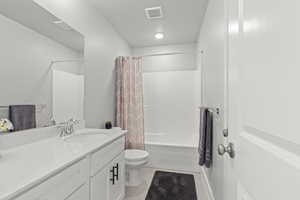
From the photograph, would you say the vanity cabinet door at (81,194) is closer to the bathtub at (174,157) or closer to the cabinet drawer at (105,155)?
the cabinet drawer at (105,155)

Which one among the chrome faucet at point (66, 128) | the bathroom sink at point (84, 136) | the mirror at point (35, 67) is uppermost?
the mirror at point (35, 67)

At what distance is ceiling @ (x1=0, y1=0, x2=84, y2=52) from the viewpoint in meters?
1.15

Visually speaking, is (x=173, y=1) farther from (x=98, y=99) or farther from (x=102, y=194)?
(x=102, y=194)

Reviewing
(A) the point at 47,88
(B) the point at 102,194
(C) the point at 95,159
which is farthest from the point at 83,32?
(B) the point at 102,194

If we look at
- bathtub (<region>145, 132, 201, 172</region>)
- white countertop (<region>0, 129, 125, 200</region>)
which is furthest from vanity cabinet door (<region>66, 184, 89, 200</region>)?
bathtub (<region>145, 132, 201, 172</region>)

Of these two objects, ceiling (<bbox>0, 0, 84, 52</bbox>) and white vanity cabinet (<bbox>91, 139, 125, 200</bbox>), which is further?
white vanity cabinet (<bbox>91, 139, 125, 200</bbox>)

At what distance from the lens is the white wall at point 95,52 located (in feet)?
5.49

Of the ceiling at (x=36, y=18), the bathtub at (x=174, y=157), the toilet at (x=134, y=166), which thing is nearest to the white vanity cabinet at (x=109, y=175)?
the toilet at (x=134, y=166)

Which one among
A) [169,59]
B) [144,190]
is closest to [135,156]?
[144,190]

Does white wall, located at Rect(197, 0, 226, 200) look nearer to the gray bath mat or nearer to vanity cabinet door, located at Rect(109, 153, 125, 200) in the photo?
the gray bath mat

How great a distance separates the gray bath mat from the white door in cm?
150

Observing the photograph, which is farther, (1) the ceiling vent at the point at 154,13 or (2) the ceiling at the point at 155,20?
(1) the ceiling vent at the point at 154,13

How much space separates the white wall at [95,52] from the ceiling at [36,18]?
0.10 metres

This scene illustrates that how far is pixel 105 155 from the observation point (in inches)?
55.7
